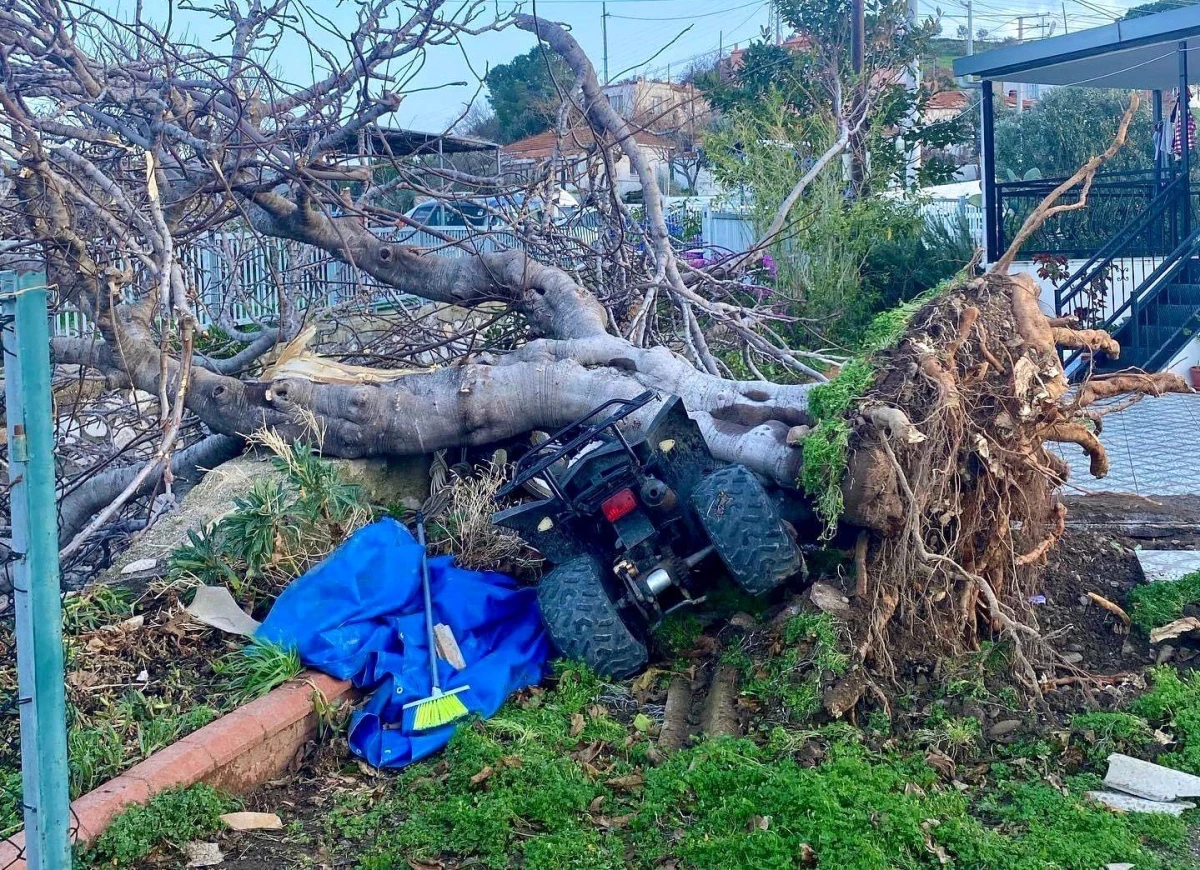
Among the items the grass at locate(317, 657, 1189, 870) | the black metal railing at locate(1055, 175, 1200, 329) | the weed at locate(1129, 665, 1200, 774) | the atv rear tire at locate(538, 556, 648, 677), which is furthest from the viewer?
the black metal railing at locate(1055, 175, 1200, 329)

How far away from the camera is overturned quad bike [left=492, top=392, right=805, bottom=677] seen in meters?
4.48

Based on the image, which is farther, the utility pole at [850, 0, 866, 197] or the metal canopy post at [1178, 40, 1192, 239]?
the utility pole at [850, 0, 866, 197]

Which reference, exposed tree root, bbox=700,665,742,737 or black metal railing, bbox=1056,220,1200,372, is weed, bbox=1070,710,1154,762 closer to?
exposed tree root, bbox=700,665,742,737

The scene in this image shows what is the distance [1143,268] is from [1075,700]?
1130 cm

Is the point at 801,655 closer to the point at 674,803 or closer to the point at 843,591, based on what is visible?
the point at 843,591

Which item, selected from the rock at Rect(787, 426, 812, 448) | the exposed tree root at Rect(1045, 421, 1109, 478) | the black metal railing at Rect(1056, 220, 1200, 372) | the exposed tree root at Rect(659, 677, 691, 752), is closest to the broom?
the exposed tree root at Rect(659, 677, 691, 752)

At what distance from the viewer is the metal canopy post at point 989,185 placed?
15555 millimetres

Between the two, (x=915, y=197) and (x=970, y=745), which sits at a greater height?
(x=915, y=197)

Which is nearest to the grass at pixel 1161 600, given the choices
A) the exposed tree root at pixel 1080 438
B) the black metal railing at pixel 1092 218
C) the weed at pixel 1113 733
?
the exposed tree root at pixel 1080 438

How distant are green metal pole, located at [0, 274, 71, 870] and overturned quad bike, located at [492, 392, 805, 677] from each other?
244cm

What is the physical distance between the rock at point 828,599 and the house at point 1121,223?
7898 millimetres

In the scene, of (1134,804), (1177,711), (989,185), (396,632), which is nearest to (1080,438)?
(1177,711)

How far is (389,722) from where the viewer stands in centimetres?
443

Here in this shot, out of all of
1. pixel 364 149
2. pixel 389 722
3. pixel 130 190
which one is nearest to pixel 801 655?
pixel 389 722
